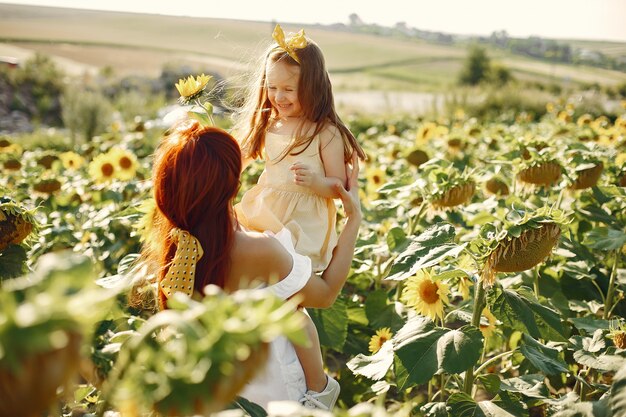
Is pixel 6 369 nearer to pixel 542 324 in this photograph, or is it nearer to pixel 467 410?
pixel 467 410

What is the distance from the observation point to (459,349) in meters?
1.62

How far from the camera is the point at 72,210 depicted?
338 cm

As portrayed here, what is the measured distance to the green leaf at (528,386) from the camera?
1.83 m

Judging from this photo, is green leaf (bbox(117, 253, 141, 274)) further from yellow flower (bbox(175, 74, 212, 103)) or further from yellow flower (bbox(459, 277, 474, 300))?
yellow flower (bbox(459, 277, 474, 300))

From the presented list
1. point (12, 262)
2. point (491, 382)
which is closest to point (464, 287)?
point (491, 382)

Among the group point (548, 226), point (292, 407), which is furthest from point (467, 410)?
point (292, 407)

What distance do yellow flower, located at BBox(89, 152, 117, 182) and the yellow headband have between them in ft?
7.45

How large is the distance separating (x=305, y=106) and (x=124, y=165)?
5.43ft

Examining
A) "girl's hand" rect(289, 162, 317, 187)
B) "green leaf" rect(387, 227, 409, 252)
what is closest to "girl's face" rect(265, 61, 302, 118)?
"girl's hand" rect(289, 162, 317, 187)

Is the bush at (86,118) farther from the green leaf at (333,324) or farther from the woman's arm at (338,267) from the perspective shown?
the woman's arm at (338,267)

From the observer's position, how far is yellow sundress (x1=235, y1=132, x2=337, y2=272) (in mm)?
2311

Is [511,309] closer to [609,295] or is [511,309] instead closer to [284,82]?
[609,295]

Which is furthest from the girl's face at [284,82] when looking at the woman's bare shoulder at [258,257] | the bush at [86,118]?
the bush at [86,118]

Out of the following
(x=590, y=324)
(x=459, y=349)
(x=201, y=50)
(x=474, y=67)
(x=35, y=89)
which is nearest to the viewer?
(x=459, y=349)
